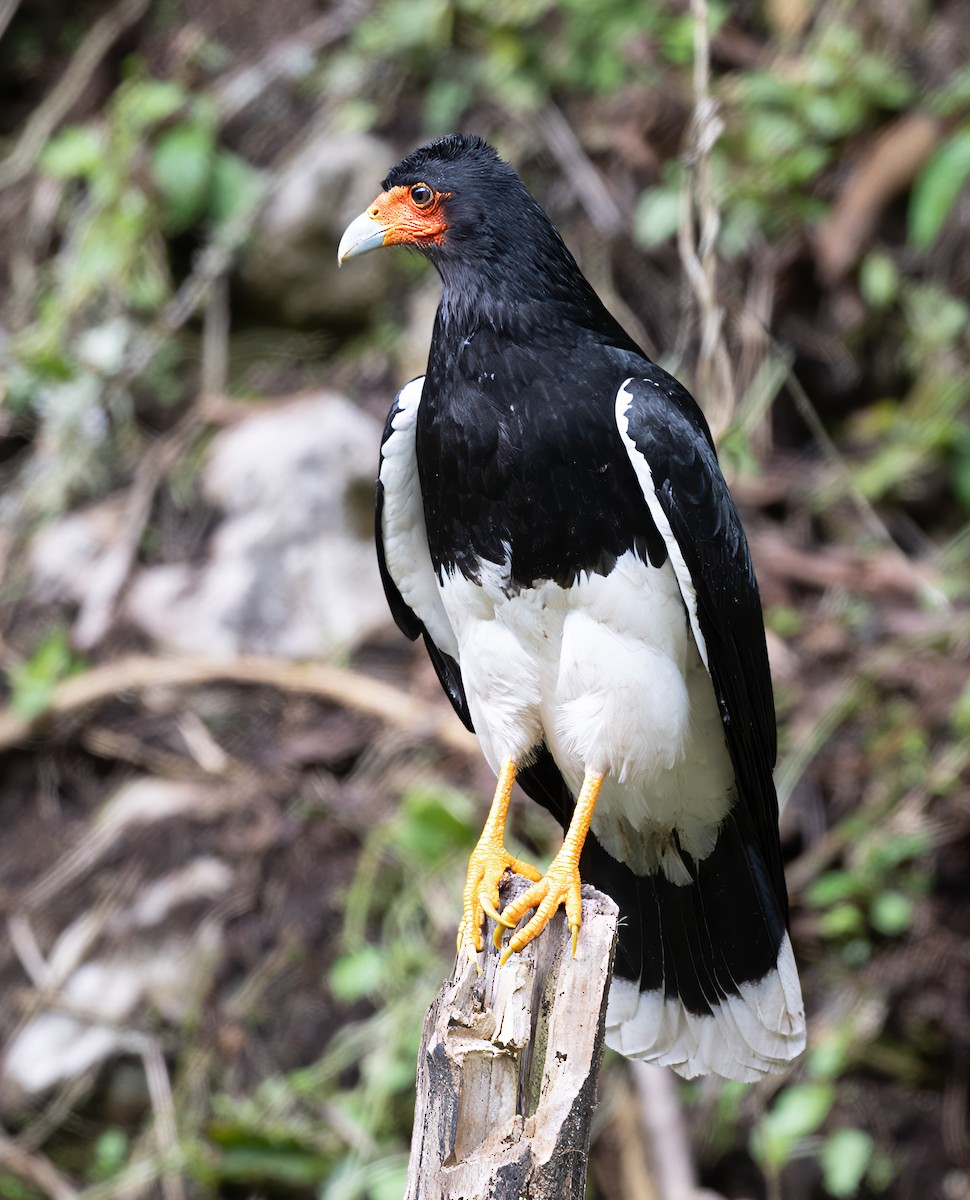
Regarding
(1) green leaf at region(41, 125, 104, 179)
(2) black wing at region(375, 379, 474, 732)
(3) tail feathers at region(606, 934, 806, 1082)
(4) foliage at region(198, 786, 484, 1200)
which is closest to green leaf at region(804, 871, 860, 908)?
(4) foliage at region(198, 786, 484, 1200)

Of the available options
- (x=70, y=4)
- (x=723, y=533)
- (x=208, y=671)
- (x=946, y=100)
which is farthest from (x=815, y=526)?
(x=70, y=4)

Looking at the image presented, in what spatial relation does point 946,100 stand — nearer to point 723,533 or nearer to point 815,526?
point 815,526

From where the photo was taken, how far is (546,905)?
9.69 feet

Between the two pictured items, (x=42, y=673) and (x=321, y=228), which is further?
(x=321, y=228)

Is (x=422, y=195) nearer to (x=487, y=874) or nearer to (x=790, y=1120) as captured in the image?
(x=487, y=874)

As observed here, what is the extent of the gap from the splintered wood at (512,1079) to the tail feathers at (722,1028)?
2.43 feet

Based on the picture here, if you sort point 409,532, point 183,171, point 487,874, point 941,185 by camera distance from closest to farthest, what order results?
point 487,874, point 409,532, point 941,185, point 183,171

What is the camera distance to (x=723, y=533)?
125 inches

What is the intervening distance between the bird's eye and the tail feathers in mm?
2003

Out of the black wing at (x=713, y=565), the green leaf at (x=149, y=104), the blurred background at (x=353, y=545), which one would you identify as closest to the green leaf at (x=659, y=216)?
the blurred background at (x=353, y=545)

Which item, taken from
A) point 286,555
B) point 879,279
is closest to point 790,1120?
point 286,555

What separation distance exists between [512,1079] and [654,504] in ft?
4.05

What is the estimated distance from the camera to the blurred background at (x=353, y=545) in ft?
16.1

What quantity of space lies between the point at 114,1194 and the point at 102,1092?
501 mm
